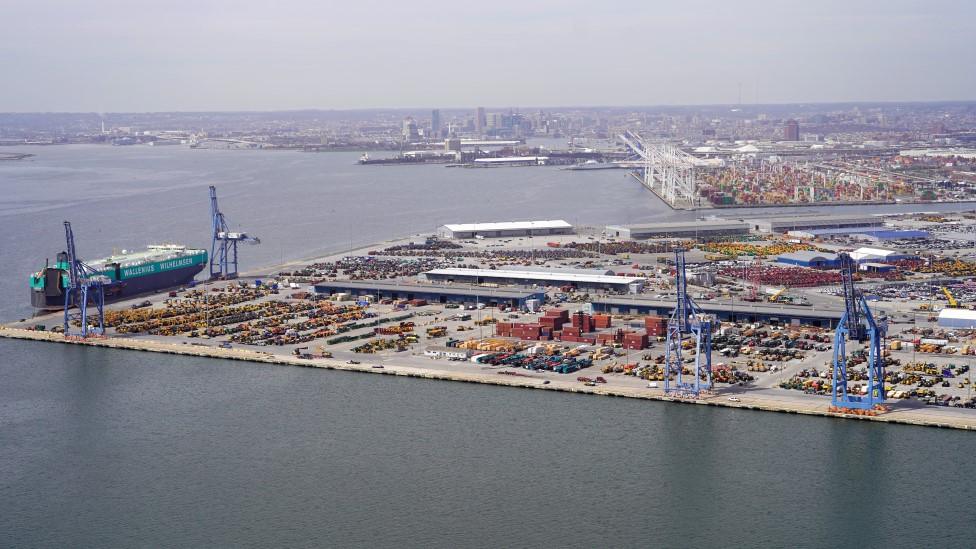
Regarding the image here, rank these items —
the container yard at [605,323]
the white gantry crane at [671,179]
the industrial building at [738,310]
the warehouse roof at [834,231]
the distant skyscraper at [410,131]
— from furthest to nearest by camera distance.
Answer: the distant skyscraper at [410,131] → the white gantry crane at [671,179] → the warehouse roof at [834,231] → the industrial building at [738,310] → the container yard at [605,323]

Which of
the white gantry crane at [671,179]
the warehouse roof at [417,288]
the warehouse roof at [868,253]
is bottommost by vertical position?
the warehouse roof at [417,288]

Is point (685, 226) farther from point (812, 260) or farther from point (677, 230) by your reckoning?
point (812, 260)

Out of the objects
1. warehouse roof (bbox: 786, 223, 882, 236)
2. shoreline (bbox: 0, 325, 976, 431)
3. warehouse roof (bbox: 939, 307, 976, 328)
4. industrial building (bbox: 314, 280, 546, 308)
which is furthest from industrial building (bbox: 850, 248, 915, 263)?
shoreline (bbox: 0, 325, 976, 431)

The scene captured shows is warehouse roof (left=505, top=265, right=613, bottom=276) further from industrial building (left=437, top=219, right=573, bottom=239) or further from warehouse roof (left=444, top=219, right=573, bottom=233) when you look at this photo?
warehouse roof (left=444, top=219, right=573, bottom=233)

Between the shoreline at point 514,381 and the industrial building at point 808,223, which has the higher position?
the industrial building at point 808,223

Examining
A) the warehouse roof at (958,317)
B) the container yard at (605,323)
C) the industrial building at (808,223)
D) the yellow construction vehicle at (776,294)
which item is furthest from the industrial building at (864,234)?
the warehouse roof at (958,317)

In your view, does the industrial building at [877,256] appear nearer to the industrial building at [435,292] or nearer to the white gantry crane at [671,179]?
the industrial building at [435,292]

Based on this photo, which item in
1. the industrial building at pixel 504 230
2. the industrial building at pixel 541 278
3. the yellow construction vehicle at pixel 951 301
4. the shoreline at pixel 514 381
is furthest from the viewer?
the industrial building at pixel 504 230
